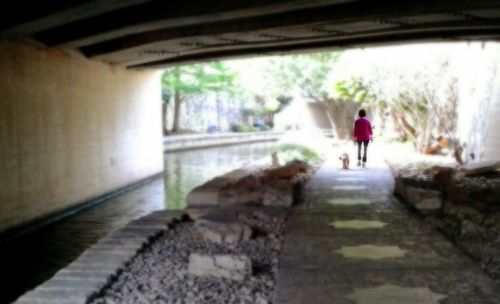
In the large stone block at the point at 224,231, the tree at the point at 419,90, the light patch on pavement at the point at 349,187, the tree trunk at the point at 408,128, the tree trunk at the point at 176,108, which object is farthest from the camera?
the tree trunk at the point at 176,108

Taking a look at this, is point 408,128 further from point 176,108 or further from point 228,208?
point 176,108

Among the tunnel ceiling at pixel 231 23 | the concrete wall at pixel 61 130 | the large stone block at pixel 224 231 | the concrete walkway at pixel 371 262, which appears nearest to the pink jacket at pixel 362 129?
the tunnel ceiling at pixel 231 23

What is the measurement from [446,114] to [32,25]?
12426 millimetres

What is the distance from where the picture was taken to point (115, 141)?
1330 centimetres

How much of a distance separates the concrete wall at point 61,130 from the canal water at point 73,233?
46 cm

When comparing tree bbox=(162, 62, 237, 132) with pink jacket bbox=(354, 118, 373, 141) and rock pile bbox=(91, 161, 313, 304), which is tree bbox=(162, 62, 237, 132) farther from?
rock pile bbox=(91, 161, 313, 304)

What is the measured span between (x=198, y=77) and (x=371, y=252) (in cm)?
2409

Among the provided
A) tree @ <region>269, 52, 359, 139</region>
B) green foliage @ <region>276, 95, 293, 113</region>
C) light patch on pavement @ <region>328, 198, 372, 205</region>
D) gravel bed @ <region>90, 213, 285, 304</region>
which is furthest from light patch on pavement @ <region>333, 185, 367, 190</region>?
green foliage @ <region>276, 95, 293, 113</region>

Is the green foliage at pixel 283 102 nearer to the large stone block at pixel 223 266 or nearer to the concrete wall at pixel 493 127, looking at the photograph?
the concrete wall at pixel 493 127

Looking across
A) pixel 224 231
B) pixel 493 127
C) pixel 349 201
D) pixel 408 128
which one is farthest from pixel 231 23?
pixel 408 128

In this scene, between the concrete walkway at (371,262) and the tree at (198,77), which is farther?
the tree at (198,77)

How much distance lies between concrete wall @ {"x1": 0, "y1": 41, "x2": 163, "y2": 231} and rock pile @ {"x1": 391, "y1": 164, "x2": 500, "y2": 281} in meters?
6.68

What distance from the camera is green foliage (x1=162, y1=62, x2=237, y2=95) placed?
89.6ft

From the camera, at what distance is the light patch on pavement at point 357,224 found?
6.19 meters
